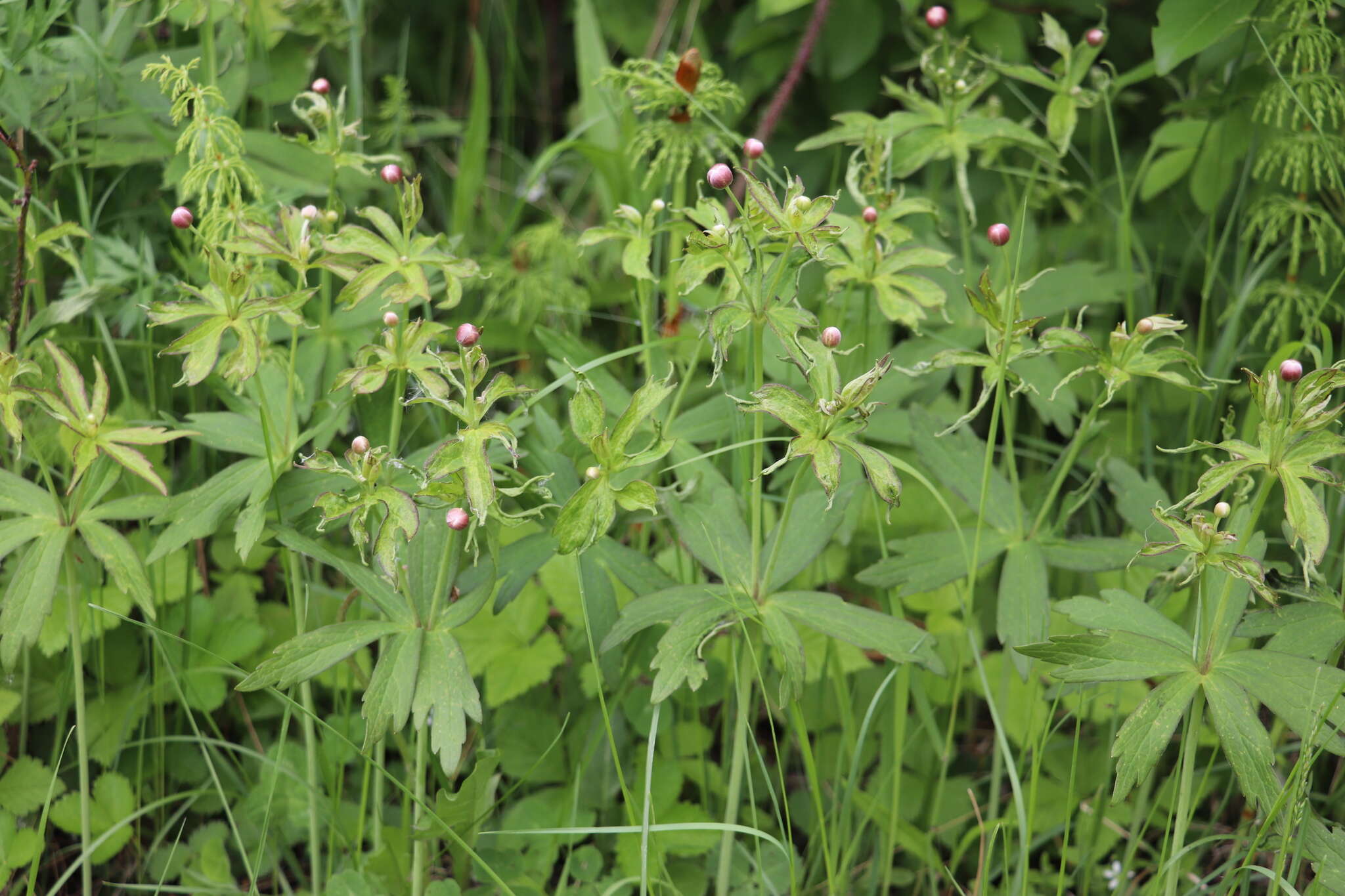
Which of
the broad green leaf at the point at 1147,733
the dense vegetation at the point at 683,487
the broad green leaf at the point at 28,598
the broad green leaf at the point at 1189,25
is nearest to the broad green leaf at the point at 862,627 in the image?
the dense vegetation at the point at 683,487

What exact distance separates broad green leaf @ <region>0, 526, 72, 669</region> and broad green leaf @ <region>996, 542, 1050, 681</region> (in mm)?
1495

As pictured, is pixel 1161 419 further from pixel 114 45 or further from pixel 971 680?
pixel 114 45

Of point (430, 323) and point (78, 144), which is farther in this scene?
point (78, 144)

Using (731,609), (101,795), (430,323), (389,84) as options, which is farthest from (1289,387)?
(389,84)

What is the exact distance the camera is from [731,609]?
1.76m

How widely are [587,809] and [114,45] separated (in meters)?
1.94

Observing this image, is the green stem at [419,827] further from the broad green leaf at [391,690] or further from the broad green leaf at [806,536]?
the broad green leaf at [806,536]

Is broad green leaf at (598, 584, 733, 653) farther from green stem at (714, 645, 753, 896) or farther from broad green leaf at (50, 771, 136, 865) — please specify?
broad green leaf at (50, 771, 136, 865)

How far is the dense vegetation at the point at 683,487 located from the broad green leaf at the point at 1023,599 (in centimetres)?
1

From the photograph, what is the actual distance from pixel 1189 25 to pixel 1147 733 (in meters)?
1.47

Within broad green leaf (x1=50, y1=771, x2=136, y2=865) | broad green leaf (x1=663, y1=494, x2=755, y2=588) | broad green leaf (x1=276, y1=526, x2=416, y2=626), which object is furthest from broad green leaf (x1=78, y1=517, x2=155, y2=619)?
broad green leaf (x1=663, y1=494, x2=755, y2=588)

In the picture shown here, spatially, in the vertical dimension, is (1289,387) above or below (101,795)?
above

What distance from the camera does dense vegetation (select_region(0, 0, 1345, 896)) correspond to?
1658 millimetres

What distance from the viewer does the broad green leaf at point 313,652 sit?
1.64 metres
